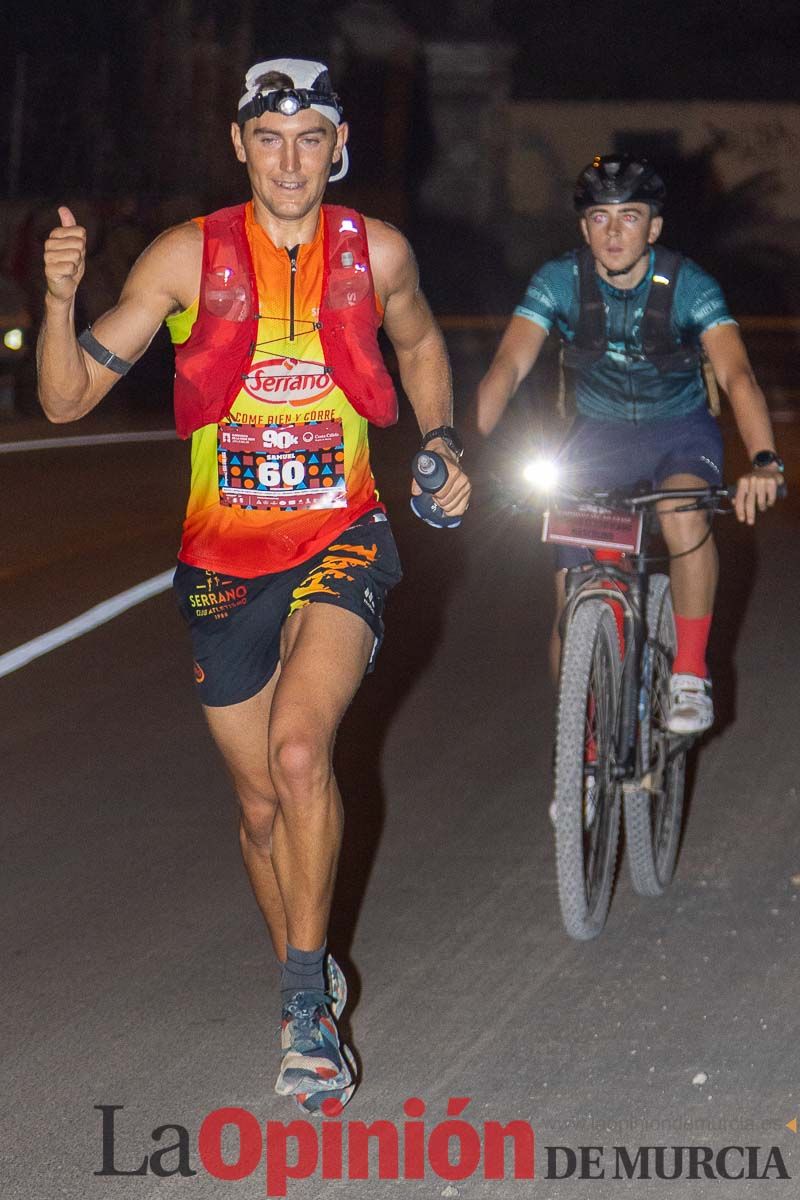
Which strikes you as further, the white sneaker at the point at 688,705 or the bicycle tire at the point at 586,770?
the white sneaker at the point at 688,705

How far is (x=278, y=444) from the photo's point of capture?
472 cm

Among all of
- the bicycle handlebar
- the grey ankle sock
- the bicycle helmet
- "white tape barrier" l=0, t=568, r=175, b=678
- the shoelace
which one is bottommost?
"white tape barrier" l=0, t=568, r=175, b=678

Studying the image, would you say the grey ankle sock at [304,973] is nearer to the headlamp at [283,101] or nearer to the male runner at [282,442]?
the male runner at [282,442]

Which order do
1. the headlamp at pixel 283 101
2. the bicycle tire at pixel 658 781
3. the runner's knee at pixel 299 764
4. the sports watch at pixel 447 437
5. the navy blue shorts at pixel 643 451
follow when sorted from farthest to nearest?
the navy blue shorts at pixel 643 451
the bicycle tire at pixel 658 781
the sports watch at pixel 447 437
the headlamp at pixel 283 101
the runner's knee at pixel 299 764

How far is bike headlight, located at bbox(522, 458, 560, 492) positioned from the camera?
5918 mm

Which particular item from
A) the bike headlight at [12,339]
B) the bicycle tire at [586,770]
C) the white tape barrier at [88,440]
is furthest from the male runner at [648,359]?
the bike headlight at [12,339]

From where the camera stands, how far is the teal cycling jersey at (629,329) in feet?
20.7

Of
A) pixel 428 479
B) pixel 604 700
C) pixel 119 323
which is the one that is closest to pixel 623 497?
pixel 604 700

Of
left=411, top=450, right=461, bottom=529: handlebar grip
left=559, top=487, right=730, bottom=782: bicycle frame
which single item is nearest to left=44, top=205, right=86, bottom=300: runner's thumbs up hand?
left=411, top=450, right=461, bottom=529: handlebar grip

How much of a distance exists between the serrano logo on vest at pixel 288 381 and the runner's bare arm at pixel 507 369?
138cm

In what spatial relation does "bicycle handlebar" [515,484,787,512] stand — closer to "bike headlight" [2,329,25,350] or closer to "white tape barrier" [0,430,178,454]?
"white tape barrier" [0,430,178,454]

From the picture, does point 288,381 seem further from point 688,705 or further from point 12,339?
point 12,339

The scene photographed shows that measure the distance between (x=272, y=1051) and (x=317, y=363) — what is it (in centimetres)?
175

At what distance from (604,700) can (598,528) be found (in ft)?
1.74
